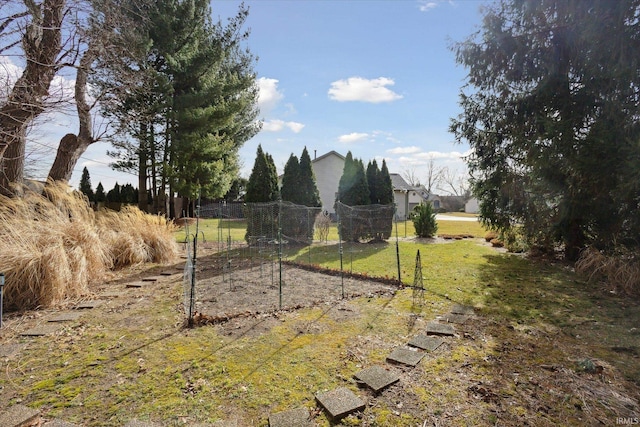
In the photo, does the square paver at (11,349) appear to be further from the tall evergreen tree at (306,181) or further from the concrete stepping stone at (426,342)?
the tall evergreen tree at (306,181)

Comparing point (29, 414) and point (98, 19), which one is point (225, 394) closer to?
point (29, 414)

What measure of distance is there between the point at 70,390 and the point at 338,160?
A: 933 inches

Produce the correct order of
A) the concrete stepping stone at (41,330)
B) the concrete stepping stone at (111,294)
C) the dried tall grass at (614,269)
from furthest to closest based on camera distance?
the dried tall grass at (614,269)
the concrete stepping stone at (111,294)
the concrete stepping stone at (41,330)

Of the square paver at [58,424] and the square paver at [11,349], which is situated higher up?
the square paver at [58,424]

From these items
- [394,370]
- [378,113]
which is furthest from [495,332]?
[378,113]

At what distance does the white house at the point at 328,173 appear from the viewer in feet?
80.8

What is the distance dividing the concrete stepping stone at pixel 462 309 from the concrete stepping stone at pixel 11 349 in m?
5.00

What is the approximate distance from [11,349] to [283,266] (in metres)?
5.12

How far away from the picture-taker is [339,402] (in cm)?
218

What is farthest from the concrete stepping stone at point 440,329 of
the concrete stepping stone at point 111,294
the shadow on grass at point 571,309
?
the concrete stepping stone at point 111,294

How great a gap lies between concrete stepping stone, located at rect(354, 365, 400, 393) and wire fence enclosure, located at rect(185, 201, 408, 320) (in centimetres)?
185

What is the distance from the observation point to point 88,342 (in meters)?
3.22

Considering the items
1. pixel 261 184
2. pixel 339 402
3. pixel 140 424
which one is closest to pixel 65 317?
pixel 140 424

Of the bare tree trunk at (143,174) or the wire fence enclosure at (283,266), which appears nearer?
the wire fence enclosure at (283,266)
